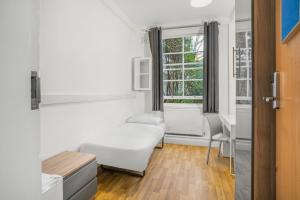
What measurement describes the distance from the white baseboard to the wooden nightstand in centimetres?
263

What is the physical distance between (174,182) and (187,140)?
1906mm

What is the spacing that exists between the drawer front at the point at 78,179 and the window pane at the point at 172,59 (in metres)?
3.28

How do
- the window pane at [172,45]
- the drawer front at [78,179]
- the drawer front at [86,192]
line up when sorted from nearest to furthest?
the drawer front at [78,179] < the drawer front at [86,192] < the window pane at [172,45]

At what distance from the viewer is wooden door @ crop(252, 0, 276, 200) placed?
1144mm

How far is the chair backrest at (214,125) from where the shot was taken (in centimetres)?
311

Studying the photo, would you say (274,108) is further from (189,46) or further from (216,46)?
(189,46)

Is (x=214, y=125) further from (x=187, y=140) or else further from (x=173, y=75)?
(x=173, y=75)

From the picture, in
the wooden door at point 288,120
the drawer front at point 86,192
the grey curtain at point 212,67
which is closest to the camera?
the wooden door at point 288,120

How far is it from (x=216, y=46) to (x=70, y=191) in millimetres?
3707

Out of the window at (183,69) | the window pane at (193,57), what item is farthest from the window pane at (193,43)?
the window pane at (193,57)

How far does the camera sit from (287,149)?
976mm

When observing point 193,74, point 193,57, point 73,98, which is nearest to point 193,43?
point 193,57

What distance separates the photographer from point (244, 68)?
1.36 metres

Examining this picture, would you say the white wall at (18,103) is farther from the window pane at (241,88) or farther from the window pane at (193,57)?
the window pane at (193,57)
